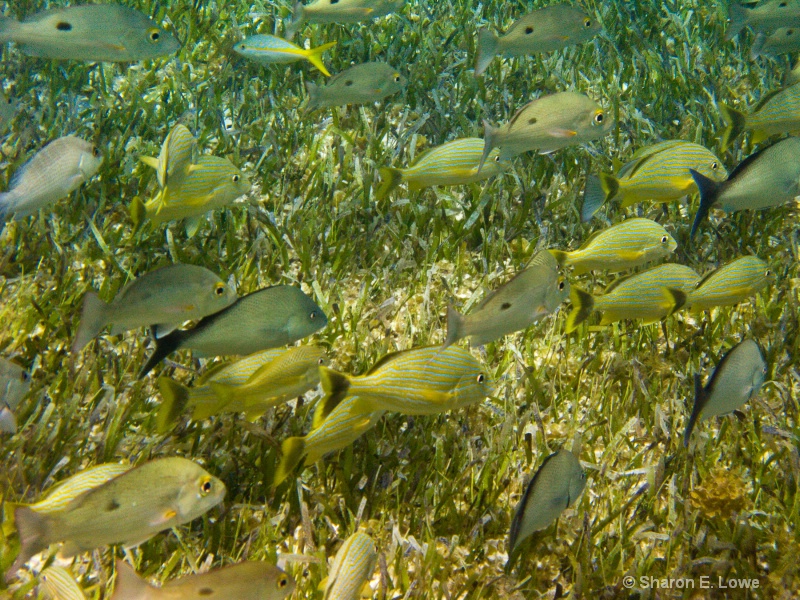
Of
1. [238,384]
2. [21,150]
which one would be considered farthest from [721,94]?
[21,150]

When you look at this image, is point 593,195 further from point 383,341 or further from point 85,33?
point 85,33

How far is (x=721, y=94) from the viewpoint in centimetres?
777

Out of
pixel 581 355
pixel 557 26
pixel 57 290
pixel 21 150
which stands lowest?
pixel 581 355

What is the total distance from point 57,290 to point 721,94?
26.5ft

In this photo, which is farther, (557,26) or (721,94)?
(721,94)

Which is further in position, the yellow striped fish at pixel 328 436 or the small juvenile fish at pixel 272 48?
the small juvenile fish at pixel 272 48

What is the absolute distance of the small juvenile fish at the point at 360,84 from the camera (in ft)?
17.6

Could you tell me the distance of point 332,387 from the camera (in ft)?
8.52

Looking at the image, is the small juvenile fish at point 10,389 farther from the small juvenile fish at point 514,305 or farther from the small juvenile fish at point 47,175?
the small juvenile fish at point 514,305

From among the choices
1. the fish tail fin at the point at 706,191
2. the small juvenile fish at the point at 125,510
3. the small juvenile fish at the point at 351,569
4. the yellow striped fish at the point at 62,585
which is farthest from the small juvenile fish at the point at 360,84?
the yellow striped fish at the point at 62,585

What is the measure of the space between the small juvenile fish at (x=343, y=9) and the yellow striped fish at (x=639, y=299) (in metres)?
3.97

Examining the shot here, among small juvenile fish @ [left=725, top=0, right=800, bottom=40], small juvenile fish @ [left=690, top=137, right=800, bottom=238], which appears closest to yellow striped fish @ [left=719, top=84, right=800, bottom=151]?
small juvenile fish @ [left=690, top=137, right=800, bottom=238]

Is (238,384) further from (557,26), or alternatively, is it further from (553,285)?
(557,26)

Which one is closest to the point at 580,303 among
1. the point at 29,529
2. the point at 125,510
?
the point at 125,510
